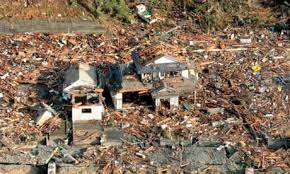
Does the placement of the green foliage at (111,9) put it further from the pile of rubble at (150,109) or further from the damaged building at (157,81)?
the damaged building at (157,81)

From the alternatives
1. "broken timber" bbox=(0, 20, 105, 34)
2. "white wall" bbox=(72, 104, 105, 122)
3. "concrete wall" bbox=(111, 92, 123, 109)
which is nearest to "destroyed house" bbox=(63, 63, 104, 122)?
"white wall" bbox=(72, 104, 105, 122)

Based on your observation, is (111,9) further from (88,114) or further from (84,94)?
(88,114)

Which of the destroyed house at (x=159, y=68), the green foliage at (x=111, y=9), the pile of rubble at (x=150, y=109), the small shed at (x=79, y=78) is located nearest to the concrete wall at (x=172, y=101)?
the pile of rubble at (x=150, y=109)

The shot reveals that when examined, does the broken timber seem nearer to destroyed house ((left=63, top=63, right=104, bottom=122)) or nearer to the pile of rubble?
the pile of rubble

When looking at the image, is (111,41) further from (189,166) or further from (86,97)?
(189,166)

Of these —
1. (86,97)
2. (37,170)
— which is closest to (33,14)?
(86,97)

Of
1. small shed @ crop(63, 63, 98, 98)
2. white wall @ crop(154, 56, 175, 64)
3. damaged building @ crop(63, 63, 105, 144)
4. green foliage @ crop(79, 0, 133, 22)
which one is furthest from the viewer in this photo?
green foliage @ crop(79, 0, 133, 22)

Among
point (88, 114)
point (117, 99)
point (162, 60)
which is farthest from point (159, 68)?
point (88, 114)
